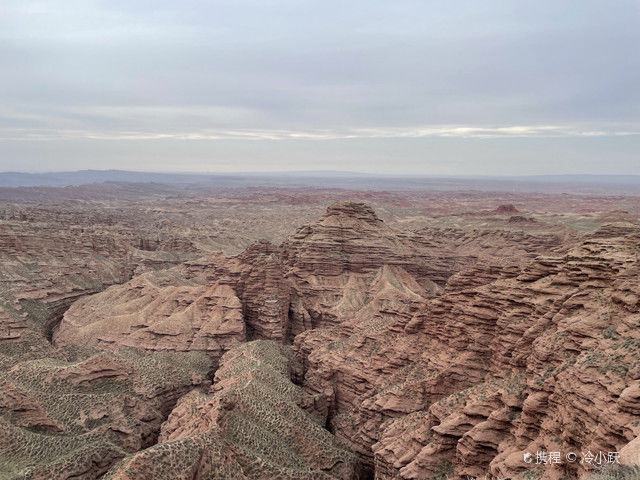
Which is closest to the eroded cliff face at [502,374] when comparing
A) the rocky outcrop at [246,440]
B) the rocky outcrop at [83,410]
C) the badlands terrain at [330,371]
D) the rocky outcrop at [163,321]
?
the badlands terrain at [330,371]

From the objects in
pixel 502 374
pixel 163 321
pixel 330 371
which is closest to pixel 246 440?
pixel 330 371

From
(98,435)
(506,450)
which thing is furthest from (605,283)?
(98,435)

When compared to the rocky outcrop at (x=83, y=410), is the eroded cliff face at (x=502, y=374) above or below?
above

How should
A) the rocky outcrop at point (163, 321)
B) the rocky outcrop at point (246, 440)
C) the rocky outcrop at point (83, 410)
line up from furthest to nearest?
the rocky outcrop at point (163, 321), the rocky outcrop at point (83, 410), the rocky outcrop at point (246, 440)

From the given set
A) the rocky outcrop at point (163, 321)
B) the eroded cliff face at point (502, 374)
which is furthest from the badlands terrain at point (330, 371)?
the rocky outcrop at point (163, 321)

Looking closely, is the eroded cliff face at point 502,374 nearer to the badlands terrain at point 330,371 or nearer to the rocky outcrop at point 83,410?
the badlands terrain at point 330,371

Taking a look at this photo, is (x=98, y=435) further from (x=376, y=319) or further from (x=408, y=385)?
(x=376, y=319)

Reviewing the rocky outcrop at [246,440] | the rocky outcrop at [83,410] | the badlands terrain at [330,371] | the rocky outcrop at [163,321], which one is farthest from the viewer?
the rocky outcrop at [163,321]

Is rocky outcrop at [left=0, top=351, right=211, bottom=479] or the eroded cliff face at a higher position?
the eroded cliff face

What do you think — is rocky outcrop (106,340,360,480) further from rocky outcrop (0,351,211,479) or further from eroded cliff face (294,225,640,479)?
rocky outcrop (0,351,211,479)

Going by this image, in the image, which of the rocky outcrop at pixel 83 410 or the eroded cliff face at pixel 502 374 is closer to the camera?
the eroded cliff face at pixel 502 374

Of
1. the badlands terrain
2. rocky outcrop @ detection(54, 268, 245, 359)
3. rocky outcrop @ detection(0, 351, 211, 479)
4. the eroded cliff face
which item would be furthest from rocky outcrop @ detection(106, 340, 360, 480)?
rocky outcrop @ detection(54, 268, 245, 359)
